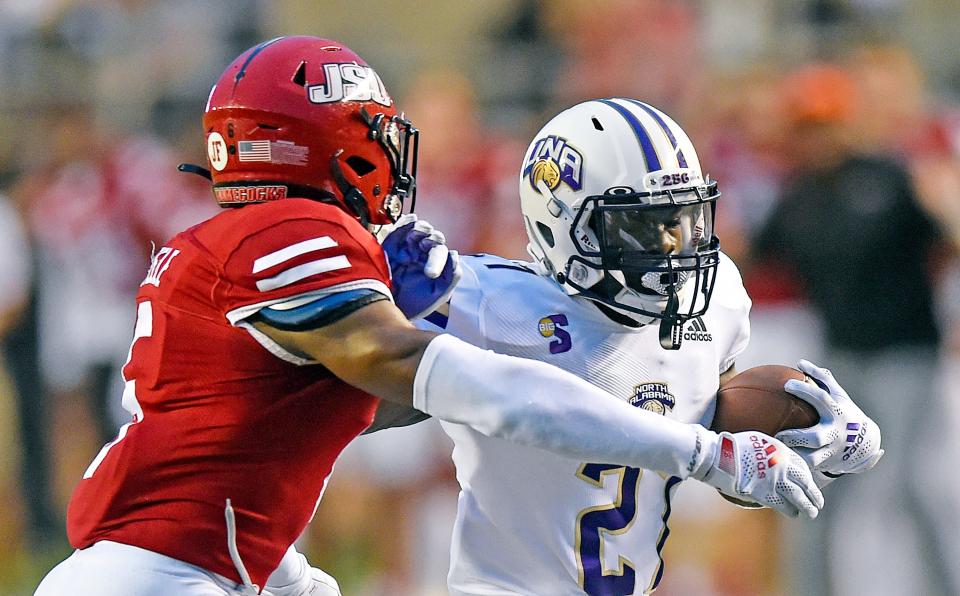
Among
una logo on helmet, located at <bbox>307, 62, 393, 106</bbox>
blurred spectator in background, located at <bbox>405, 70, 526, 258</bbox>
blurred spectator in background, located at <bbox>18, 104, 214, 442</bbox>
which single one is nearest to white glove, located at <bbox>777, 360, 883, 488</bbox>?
una logo on helmet, located at <bbox>307, 62, 393, 106</bbox>

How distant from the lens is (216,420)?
2.72 meters

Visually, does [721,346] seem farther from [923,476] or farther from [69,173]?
[69,173]

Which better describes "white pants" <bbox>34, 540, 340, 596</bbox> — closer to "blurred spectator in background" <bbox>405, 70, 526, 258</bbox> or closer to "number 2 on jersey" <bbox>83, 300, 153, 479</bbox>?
"number 2 on jersey" <bbox>83, 300, 153, 479</bbox>

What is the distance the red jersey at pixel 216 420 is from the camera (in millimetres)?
2699

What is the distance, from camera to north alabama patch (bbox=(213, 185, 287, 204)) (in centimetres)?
296

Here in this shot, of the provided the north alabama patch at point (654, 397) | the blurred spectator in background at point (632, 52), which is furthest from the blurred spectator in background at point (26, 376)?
the north alabama patch at point (654, 397)

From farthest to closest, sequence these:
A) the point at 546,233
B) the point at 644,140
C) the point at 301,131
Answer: the point at 546,233, the point at 644,140, the point at 301,131

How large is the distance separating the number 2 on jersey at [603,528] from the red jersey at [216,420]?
683 mm

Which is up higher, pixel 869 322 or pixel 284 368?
pixel 284 368

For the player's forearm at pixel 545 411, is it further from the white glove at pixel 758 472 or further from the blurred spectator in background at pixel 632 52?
the blurred spectator in background at pixel 632 52

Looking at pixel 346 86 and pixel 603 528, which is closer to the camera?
pixel 346 86

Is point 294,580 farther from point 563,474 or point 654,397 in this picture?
point 654,397

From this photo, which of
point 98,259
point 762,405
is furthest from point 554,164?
point 98,259

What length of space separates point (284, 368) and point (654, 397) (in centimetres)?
92
